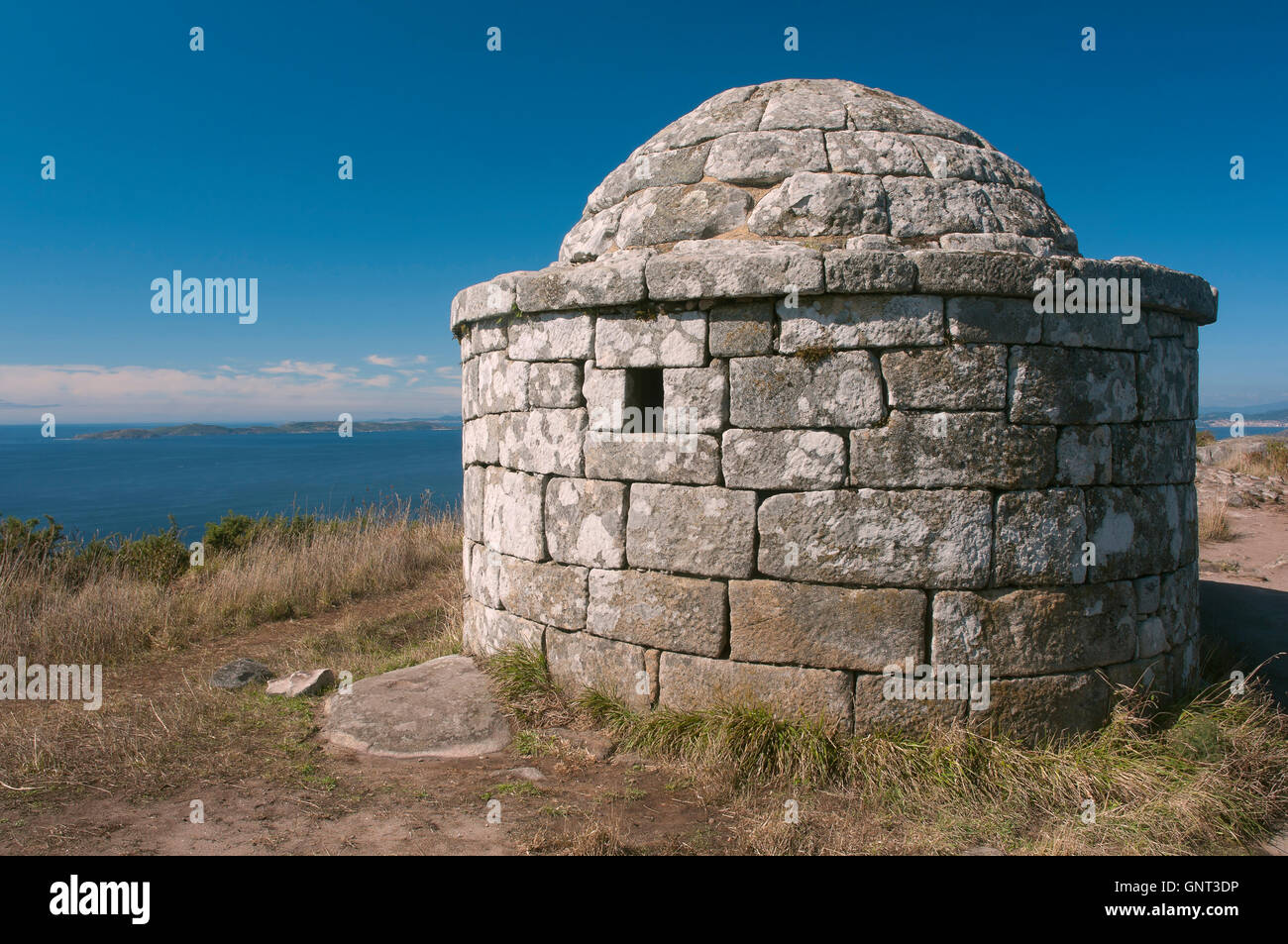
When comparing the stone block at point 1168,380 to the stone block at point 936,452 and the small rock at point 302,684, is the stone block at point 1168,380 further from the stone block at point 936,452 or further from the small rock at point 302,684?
the small rock at point 302,684

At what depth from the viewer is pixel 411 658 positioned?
240 inches

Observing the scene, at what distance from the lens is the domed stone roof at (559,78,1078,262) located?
4.47m

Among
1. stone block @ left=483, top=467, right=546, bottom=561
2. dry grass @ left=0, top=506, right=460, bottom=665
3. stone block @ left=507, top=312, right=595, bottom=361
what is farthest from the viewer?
dry grass @ left=0, top=506, right=460, bottom=665

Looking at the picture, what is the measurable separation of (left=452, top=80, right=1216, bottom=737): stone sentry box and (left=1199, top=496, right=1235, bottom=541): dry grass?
745 cm

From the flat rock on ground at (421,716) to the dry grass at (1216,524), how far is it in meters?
10.6

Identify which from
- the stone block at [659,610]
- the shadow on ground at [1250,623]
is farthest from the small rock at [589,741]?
the shadow on ground at [1250,623]

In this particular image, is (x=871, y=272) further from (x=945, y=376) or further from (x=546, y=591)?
(x=546, y=591)

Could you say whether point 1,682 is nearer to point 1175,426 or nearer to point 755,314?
point 755,314

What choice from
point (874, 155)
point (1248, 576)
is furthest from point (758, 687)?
point (1248, 576)

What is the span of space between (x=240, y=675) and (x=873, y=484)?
4.77 m

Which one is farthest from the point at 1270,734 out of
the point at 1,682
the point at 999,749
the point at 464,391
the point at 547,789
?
the point at 1,682

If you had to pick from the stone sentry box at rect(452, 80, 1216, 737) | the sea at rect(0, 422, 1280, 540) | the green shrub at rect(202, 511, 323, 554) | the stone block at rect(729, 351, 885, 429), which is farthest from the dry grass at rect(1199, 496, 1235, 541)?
the green shrub at rect(202, 511, 323, 554)

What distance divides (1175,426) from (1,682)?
836 centimetres
